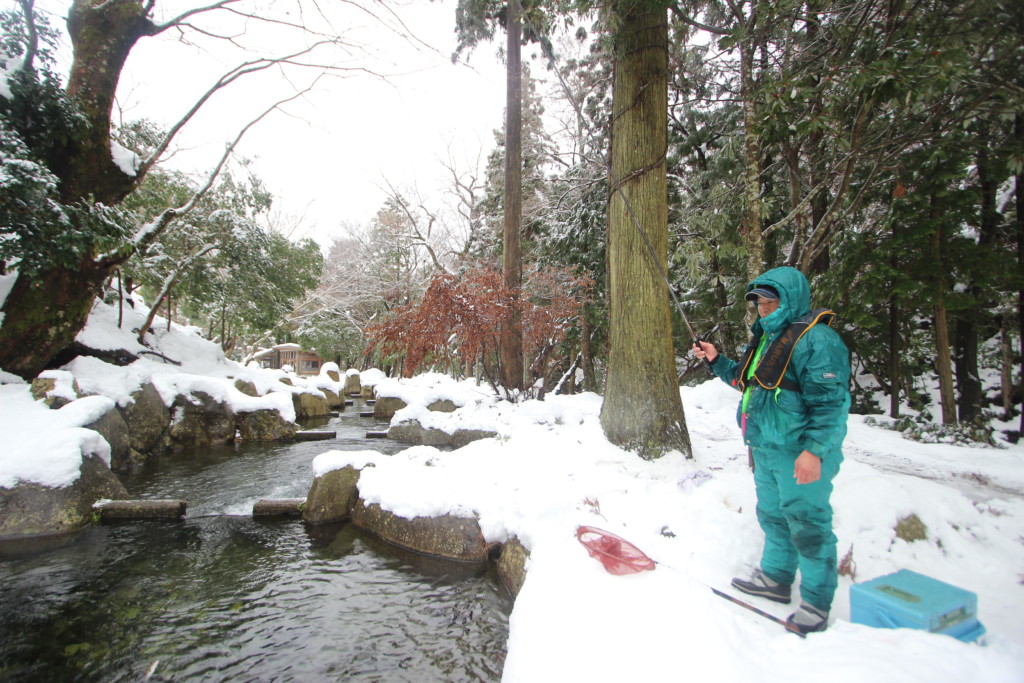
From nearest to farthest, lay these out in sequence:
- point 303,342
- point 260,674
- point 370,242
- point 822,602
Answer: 1. point 822,602
2. point 260,674
3. point 370,242
4. point 303,342

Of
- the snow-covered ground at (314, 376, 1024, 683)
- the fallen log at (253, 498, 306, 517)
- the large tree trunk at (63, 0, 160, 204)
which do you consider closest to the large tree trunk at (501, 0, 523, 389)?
the snow-covered ground at (314, 376, 1024, 683)

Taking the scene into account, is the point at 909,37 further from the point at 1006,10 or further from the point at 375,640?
the point at 375,640

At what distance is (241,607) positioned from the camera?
325 centimetres

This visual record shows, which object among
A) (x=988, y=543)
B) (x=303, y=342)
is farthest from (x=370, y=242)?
(x=988, y=543)

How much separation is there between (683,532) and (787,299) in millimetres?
1613

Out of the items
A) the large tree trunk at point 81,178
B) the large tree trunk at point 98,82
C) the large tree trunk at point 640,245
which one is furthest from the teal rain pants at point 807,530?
the large tree trunk at point 98,82

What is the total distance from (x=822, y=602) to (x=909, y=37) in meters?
5.54

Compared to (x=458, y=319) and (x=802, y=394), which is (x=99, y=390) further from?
(x=802, y=394)

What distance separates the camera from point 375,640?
9.50 feet

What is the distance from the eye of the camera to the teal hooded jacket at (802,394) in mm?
2059

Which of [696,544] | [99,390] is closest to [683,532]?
[696,544]

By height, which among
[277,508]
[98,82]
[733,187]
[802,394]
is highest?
[98,82]

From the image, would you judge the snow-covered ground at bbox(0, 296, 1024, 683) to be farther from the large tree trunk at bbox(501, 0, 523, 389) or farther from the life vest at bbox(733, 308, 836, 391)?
the large tree trunk at bbox(501, 0, 523, 389)

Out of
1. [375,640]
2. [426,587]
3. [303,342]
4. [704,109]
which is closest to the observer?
[375,640]
